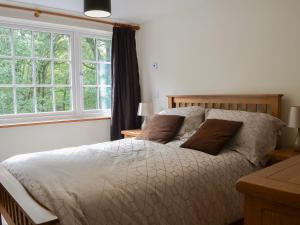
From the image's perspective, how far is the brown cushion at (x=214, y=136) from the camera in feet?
7.51

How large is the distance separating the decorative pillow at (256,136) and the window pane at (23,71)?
97.4 inches

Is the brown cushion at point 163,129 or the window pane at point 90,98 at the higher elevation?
the window pane at point 90,98

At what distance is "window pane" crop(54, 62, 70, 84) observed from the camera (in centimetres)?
362

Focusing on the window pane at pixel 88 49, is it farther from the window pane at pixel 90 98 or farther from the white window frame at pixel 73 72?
the window pane at pixel 90 98

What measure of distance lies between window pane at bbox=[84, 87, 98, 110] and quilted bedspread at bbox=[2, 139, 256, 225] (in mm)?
1606

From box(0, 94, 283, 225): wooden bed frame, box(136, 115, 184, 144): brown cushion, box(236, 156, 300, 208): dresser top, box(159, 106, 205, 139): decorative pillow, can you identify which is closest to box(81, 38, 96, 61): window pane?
box(0, 94, 283, 225): wooden bed frame

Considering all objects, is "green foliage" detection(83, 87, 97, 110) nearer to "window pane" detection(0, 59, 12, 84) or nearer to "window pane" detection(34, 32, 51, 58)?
"window pane" detection(34, 32, 51, 58)

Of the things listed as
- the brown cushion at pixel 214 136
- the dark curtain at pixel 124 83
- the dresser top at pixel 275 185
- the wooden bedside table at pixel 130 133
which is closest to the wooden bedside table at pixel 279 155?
the brown cushion at pixel 214 136

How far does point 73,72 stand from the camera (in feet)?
12.2

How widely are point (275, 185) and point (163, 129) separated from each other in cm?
207

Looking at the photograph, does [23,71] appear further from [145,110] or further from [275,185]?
[275,185]

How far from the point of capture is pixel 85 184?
156cm

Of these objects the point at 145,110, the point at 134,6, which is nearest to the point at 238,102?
the point at 145,110

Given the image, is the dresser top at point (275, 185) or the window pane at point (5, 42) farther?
the window pane at point (5, 42)
